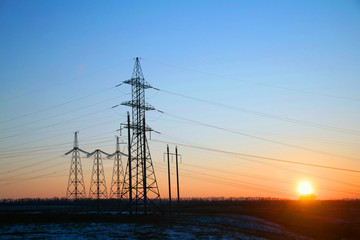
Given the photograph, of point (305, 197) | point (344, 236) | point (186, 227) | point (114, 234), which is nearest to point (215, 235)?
point (186, 227)

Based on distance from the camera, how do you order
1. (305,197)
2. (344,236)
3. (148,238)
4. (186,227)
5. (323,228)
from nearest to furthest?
(148,238) → (186,227) → (344,236) → (323,228) → (305,197)

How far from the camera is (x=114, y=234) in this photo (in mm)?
33219

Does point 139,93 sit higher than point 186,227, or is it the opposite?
point 139,93

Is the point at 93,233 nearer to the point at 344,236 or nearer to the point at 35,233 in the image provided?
the point at 35,233

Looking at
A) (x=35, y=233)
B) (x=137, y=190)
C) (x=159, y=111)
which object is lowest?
(x=35, y=233)

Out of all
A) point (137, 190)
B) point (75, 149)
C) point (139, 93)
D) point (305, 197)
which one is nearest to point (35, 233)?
point (137, 190)

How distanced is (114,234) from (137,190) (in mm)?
23955

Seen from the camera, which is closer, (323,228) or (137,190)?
(323,228)

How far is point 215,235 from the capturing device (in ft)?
115

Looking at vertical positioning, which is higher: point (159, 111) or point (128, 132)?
point (159, 111)

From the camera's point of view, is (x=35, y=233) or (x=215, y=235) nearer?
(x=35, y=233)

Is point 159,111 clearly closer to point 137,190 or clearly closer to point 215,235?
point 137,190

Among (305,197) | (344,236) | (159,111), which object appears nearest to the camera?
(344,236)

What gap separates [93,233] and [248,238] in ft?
47.8
